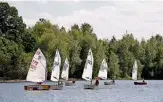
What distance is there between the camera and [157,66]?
183m

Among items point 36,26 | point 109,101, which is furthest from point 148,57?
point 109,101

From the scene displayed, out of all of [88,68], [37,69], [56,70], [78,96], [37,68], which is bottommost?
[78,96]

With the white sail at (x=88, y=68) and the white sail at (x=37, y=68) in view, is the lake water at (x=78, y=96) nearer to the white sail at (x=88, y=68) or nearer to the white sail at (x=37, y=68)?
the white sail at (x=37, y=68)

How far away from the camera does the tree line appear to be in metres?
131

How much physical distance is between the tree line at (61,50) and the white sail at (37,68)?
1901 inches

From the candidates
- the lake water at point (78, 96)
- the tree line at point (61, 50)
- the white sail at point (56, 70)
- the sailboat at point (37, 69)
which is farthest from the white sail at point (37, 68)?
the tree line at point (61, 50)

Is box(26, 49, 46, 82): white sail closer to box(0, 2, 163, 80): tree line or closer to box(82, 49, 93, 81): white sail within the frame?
box(82, 49, 93, 81): white sail

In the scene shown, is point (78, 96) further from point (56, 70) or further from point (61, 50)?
point (61, 50)

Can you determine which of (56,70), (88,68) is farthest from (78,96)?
(88,68)

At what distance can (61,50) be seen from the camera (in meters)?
137

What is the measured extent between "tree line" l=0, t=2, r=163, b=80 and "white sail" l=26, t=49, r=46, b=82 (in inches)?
1901

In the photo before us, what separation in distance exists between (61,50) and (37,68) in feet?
185

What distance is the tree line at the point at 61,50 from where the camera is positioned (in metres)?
131

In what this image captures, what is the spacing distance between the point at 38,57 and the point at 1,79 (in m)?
50.0
